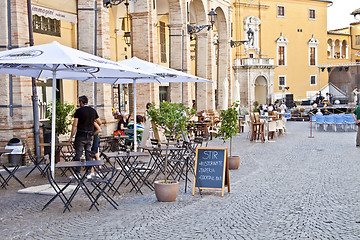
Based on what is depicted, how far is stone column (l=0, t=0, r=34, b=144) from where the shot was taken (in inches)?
443

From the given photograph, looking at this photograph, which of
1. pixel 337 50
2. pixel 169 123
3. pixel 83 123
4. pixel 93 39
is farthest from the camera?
pixel 337 50

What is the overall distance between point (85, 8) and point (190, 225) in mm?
10235

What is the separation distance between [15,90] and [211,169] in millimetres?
6120

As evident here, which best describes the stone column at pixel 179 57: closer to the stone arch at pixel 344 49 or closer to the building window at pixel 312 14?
the building window at pixel 312 14

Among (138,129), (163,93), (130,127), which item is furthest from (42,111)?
(163,93)

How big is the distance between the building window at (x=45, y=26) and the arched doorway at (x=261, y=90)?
30.1 meters

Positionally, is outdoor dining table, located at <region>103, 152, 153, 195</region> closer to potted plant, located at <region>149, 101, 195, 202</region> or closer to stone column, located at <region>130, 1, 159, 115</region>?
potted plant, located at <region>149, 101, 195, 202</region>

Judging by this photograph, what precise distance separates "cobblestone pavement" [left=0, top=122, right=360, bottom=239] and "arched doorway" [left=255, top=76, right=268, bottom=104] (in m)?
36.0

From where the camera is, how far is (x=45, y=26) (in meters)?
17.6

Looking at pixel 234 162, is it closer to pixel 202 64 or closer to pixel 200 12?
pixel 202 64

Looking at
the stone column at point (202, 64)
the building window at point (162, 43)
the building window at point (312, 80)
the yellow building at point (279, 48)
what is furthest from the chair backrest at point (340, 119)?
the building window at point (312, 80)

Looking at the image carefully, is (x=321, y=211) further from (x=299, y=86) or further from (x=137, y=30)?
(x=299, y=86)

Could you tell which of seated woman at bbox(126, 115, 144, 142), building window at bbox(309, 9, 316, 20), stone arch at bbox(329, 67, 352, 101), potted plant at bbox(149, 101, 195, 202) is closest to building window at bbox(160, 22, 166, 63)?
seated woman at bbox(126, 115, 144, 142)

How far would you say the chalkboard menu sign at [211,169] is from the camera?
7.83m
